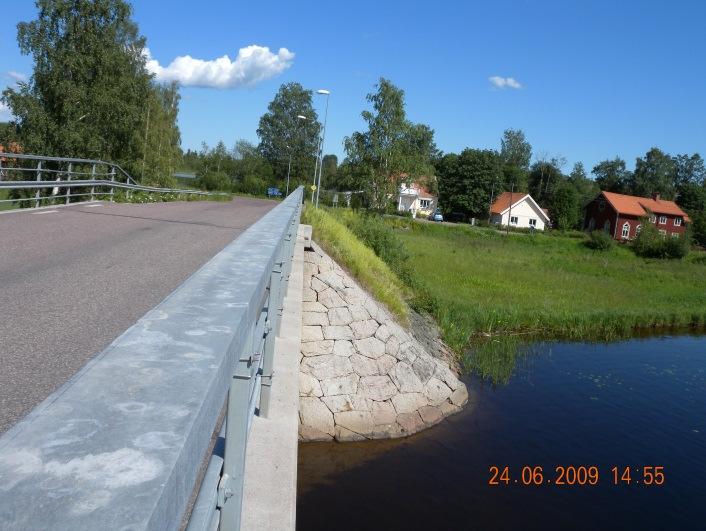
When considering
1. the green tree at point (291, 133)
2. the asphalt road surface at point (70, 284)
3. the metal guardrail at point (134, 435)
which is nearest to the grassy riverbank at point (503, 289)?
the asphalt road surface at point (70, 284)

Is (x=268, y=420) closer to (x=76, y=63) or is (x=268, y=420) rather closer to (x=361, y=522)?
(x=361, y=522)

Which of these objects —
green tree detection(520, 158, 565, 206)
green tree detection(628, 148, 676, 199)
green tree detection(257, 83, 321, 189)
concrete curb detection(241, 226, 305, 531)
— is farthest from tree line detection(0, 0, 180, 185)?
green tree detection(628, 148, 676, 199)

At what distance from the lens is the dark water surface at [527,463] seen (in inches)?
400

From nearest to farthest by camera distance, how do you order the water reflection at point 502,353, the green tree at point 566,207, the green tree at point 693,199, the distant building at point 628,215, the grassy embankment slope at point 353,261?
1. the grassy embankment slope at point 353,261
2. the water reflection at point 502,353
3. the distant building at point 628,215
4. the green tree at point 566,207
5. the green tree at point 693,199

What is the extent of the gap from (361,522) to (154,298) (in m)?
4.96

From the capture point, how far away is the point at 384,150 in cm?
5684

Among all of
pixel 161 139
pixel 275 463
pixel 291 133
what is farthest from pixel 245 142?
pixel 275 463

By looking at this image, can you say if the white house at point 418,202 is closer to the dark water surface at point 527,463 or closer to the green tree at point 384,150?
the green tree at point 384,150

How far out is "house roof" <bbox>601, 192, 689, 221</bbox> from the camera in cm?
8294

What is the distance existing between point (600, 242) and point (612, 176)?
7305 centimetres

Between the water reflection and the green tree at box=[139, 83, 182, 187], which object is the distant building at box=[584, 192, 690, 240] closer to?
the green tree at box=[139, 83, 182, 187]

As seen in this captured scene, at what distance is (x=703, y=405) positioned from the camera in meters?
16.6

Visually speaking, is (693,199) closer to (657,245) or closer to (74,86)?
(657,245)

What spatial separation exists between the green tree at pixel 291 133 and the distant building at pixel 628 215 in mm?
40854
